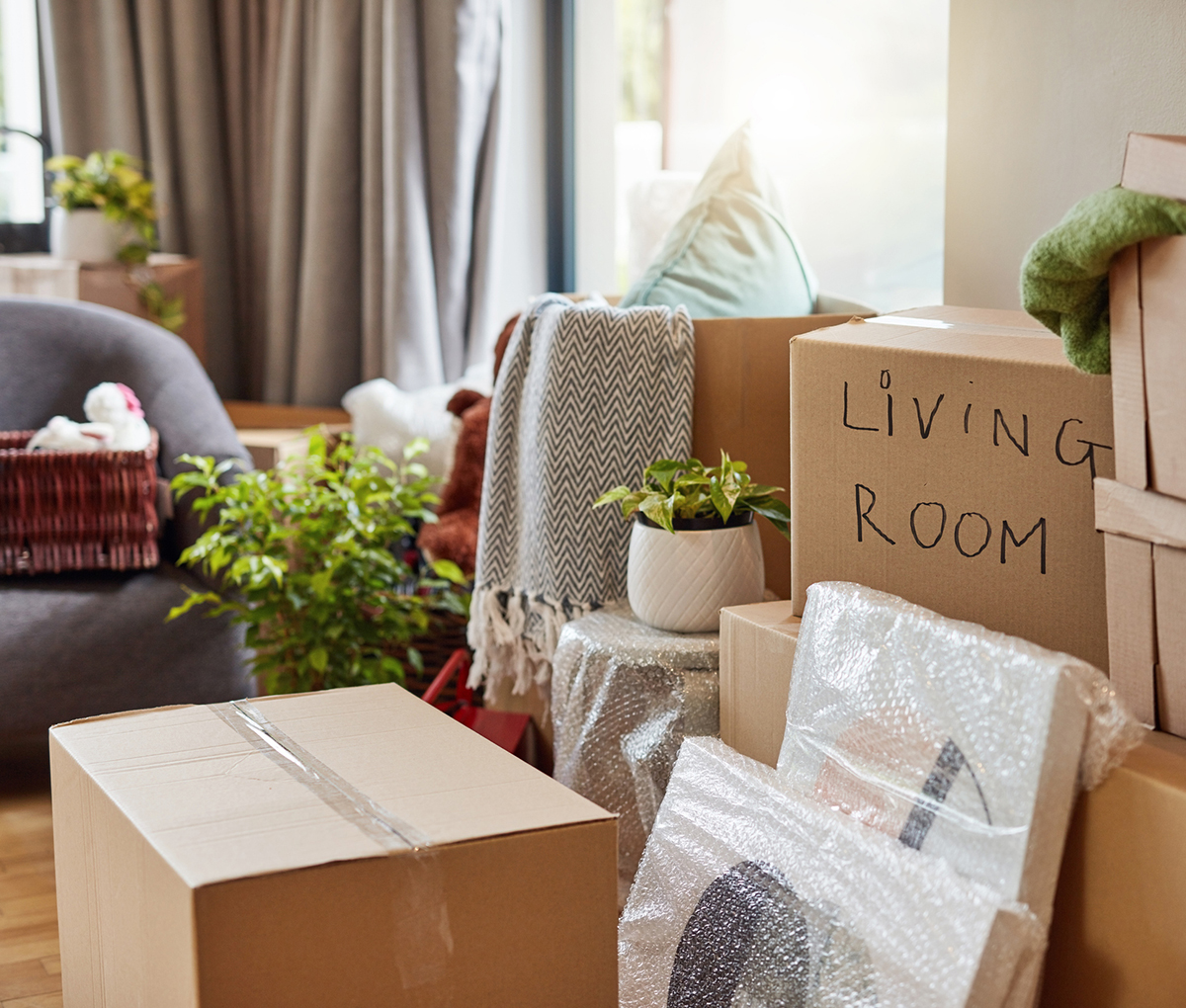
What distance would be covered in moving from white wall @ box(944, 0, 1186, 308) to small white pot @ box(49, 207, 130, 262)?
1.86 meters

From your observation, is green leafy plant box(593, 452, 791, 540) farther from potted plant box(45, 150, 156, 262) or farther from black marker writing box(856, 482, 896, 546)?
potted plant box(45, 150, 156, 262)

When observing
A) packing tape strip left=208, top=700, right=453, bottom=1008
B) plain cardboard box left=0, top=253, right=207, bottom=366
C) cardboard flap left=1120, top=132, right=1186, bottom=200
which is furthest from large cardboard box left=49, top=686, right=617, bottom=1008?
plain cardboard box left=0, top=253, right=207, bottom=366

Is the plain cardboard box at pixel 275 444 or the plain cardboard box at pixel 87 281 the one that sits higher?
the plain cardboard box at pixel 87 281

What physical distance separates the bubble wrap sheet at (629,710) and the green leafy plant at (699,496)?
133 mm

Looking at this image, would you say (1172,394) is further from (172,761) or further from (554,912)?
(172,761)

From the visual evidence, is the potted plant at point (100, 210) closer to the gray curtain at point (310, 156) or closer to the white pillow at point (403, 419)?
the gray curtain at point (310, 156)

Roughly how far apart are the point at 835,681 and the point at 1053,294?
34 centimetres

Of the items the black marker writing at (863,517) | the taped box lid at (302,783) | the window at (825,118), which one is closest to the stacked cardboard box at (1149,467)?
the black marker writing at (863,517)

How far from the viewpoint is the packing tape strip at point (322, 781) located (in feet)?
2.61

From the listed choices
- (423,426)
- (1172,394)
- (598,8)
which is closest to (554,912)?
(1172,394)

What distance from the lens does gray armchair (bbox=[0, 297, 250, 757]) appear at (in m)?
1.77

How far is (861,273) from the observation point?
6.40 feet

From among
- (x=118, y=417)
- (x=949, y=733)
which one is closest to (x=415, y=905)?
(x=949, y=733)

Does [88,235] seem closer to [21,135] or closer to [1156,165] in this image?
[21,135]
